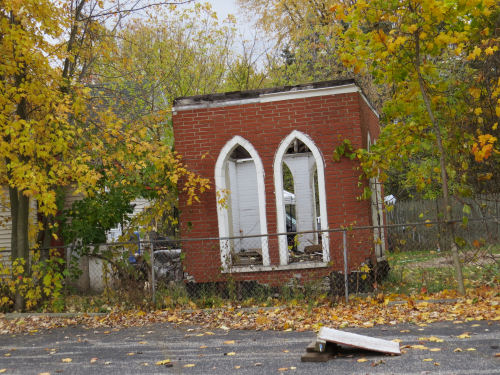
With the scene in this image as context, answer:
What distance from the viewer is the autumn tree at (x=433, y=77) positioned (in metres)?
9.54

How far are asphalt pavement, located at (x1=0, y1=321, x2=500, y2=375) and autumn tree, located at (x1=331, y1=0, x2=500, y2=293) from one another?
3123 millimetres

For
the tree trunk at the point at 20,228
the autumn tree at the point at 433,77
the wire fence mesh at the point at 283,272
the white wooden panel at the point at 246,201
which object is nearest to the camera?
the autumn tree at the point at 433,77

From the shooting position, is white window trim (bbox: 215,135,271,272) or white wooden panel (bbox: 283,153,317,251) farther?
white wooden panel (bbox: 283,153,317,251)

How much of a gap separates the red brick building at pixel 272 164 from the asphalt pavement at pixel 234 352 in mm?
2730

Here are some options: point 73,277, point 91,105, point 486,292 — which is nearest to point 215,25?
point 91,105

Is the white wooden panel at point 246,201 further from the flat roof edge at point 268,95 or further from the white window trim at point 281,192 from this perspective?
the flat roof edge at point 268,95

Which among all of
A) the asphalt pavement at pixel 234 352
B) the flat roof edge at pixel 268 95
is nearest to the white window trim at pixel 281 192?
the flat roof edge at pixel 268 95

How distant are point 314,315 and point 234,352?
2585mm

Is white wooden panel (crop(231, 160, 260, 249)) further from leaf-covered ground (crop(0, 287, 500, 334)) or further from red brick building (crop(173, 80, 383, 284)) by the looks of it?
leaf-covered ground (crop(0, 287, 500, 334))

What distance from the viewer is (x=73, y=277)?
14.3m

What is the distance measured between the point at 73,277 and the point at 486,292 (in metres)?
9.18

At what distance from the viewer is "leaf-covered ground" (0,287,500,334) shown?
874 centimetres

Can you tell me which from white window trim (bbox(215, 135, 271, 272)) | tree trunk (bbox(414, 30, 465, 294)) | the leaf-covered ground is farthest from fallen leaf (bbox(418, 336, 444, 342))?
white window trim (bbox(215, 135, 271, 272))

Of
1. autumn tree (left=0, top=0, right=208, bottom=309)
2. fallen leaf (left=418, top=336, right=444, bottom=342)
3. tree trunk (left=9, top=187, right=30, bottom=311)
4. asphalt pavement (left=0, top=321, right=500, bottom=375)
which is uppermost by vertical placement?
autumn tree (left=0, top=0, right=208, bottom=309)
